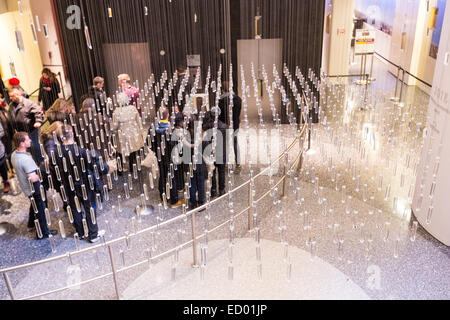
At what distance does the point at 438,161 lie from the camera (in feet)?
16.5

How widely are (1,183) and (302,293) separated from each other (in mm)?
5073

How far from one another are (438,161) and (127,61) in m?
6.37

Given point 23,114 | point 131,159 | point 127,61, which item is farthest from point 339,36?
point 23,114

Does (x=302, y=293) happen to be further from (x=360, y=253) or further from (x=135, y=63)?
(x=135, y=63)

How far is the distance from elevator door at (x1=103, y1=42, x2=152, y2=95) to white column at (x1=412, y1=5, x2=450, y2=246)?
5747 mm

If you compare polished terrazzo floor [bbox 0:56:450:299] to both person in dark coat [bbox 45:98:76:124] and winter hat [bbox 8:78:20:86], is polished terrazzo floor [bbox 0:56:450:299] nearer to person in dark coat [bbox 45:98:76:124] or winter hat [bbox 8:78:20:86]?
person in dark coat [bbox 45:98:76:124]

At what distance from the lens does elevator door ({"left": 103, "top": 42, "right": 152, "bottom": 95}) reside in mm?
8875

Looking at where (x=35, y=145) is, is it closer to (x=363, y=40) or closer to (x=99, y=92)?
(x=99, y=92)

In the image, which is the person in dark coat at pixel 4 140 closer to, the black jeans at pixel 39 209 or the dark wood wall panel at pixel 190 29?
the black jeans at pixel 39 209

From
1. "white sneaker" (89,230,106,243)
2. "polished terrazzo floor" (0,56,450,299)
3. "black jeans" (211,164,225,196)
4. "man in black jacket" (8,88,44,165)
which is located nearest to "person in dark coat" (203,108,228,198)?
"black jeans" (211,164,225,196)
